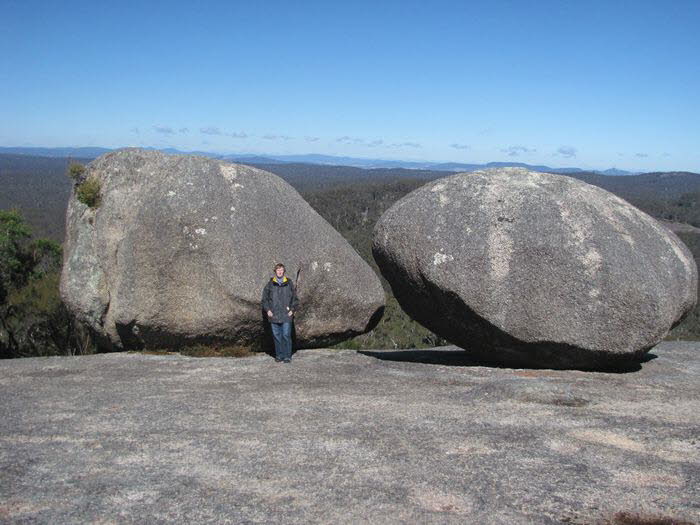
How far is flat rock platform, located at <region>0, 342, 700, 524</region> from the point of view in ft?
16.8

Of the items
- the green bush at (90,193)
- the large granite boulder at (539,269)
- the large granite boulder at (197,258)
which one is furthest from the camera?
the green bush at (90,193)

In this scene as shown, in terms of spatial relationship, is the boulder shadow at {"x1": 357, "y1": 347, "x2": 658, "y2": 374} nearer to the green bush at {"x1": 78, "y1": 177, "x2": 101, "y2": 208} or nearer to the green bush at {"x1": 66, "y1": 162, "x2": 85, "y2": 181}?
the green bush at {"x1": 78, "y1": 177, "x2": 101, "y2": 208}

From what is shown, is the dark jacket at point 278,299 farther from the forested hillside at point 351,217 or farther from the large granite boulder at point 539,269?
the forested hillside at point 351,217

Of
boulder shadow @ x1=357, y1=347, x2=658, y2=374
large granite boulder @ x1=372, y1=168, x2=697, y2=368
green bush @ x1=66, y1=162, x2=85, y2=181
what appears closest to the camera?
large granite boulder @ x1=372, y1=168, x2=697, y2=368

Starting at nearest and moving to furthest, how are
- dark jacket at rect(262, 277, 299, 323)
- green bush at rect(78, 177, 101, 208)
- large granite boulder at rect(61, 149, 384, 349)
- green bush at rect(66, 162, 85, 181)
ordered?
1. dark jacket at rect(262, 277, 299, 323)
2. large granite boulder at rect(61, 149, 384, 349)
3. green bush at rect(78, 177, 101, 208)
4. green bush at rect(66, 162, 85, 181)

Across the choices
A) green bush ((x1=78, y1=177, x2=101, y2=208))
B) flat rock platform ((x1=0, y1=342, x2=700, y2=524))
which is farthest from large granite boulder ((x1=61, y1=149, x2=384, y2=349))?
flat rock platform ((x1=0, y1=342, x2=700, y2=524))

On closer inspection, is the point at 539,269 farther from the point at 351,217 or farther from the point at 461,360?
the point at 351,217

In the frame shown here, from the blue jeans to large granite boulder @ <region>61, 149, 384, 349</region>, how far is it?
24.8 inches

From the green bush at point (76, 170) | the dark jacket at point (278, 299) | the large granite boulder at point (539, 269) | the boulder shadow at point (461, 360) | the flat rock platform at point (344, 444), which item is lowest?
the boulder shadow at point (461, 360)

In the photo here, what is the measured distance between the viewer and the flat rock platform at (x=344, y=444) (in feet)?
16.8

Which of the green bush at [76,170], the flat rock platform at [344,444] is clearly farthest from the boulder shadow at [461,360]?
the green bush at [76,170]

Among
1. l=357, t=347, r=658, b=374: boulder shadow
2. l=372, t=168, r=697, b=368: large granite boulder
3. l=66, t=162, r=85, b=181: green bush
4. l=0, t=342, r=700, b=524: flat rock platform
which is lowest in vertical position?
l=357, t=347, r=658, b=374: boulder shadow

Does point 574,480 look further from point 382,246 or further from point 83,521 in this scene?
point 382,246

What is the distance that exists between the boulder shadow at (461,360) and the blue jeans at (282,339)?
1.58m
